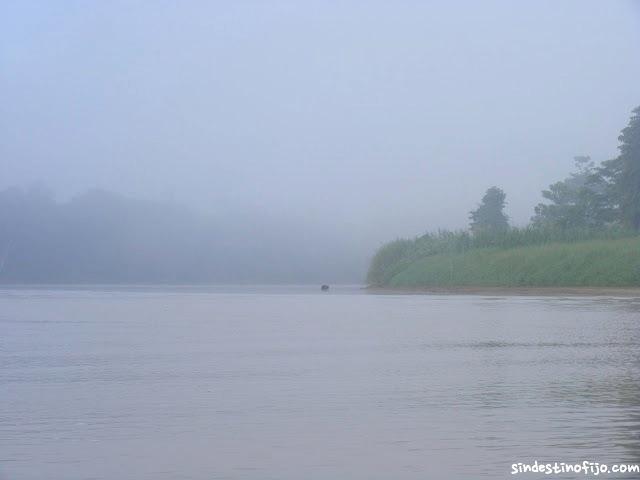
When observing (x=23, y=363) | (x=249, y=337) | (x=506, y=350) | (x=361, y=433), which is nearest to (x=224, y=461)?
(x=361, y=433)

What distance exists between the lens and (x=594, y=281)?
3809cm

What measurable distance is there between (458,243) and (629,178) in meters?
9.07

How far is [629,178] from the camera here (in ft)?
163

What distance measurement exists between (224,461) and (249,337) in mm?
9189

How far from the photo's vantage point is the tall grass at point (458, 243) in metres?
46.4

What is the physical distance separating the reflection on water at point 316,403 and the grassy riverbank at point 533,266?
2227 cm

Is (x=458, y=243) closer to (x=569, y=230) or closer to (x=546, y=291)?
(x=569, y=230)

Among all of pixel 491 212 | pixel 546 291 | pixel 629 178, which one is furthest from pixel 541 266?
pixel 491 212

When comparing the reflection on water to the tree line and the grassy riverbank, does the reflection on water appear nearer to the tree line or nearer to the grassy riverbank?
the grassy riverbank

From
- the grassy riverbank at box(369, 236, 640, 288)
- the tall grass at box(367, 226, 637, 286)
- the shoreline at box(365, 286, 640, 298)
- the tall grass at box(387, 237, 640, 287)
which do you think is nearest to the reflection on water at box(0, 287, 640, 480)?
the shoreline at box(365, 286, 640, 298)

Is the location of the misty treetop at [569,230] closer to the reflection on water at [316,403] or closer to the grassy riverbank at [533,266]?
the grassy riverbank at [533,266]

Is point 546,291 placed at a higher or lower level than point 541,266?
lower

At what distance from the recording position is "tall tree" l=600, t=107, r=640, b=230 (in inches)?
1941

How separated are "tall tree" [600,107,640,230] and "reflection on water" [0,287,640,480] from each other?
1373 inches
